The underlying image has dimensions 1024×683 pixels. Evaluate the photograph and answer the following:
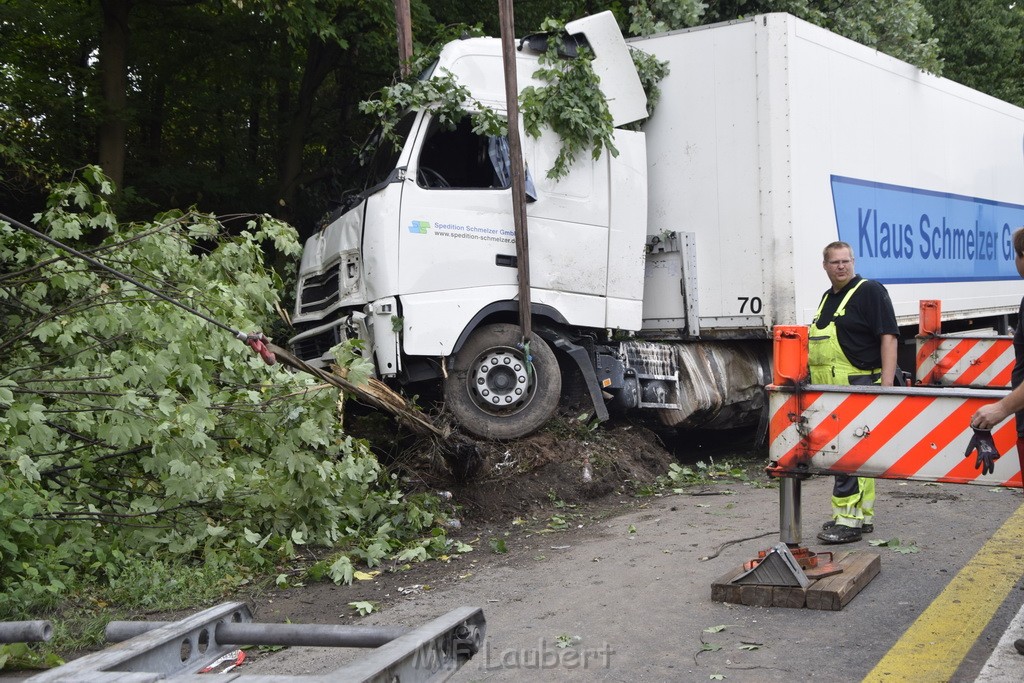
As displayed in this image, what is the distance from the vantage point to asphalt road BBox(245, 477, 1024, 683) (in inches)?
152

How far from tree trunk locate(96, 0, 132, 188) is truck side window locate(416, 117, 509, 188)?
5.14m

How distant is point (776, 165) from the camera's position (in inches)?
327

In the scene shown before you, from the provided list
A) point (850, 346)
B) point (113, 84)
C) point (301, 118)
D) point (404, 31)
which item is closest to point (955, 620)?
point (850, 346)

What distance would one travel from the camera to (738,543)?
5887 millimetres

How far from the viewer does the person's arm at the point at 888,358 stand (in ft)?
18.7

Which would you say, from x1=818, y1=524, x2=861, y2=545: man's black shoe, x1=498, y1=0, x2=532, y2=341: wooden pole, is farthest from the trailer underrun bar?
x1=498, y1=0, x2=532, y2=341: wooden pole

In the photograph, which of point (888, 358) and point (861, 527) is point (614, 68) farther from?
point (861, 527)

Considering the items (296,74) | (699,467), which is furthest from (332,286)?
(296,74)

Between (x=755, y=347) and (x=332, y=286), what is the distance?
403 cm

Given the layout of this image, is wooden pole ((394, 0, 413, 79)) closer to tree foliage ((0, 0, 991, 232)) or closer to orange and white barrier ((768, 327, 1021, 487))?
tree foliage ((0, 0, 991, 232))

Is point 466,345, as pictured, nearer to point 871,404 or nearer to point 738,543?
point 738,543

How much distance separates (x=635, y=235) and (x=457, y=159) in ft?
5.77

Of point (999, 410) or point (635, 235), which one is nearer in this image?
point (999, 410)

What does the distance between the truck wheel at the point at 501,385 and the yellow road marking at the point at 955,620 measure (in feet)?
11.0
